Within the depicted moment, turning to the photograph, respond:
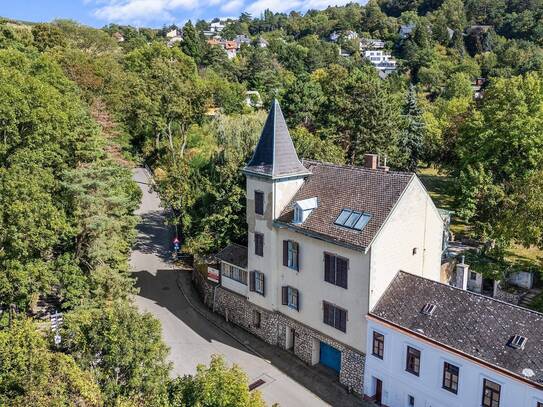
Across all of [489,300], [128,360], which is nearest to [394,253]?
[489,300]

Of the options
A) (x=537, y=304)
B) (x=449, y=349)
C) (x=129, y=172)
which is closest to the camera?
(x=449, y=349)

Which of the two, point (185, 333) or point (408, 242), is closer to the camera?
point (408, 242)

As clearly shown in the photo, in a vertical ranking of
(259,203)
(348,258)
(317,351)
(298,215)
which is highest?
(259,203)

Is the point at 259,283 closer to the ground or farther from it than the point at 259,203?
closer to the ground

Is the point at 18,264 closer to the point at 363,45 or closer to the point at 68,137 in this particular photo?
the point at 68,137

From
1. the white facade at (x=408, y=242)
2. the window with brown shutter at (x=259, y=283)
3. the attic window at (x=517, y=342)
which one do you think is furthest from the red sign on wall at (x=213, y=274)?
the attic window at (x=517, y=342)

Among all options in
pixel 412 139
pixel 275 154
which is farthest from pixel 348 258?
pixel 412 139

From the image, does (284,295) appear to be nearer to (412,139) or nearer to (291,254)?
(291,254)
